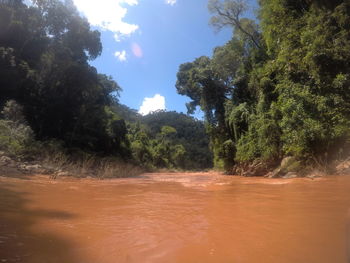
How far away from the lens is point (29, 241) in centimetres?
200

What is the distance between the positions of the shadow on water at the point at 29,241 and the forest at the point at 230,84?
871 centimetres

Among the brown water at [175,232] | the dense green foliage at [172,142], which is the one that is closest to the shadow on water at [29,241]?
the brown water at [175,232]

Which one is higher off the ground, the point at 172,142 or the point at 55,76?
the point at 55,76

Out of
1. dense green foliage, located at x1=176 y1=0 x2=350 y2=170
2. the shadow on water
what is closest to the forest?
dense green foliage, located at x1=176 y1=0 x2=350 y2=170

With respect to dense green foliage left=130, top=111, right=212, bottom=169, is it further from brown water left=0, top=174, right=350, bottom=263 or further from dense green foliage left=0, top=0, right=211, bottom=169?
brown water left=0, top=174, right=350, bottom=263

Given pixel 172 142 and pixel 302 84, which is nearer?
pixel 302 84

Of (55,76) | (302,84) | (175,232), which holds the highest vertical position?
(55,76)

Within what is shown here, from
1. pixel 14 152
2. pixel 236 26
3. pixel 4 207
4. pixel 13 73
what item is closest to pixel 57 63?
pixel 13 73

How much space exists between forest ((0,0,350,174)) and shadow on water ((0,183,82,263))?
28.6 feet

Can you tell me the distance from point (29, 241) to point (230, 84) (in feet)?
67.4

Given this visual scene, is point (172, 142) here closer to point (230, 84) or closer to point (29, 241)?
point (230, 84)

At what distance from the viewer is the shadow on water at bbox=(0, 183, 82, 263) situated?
172 centimetres

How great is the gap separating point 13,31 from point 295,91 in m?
20.5

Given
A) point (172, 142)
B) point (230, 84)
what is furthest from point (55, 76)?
point (172, 142)
